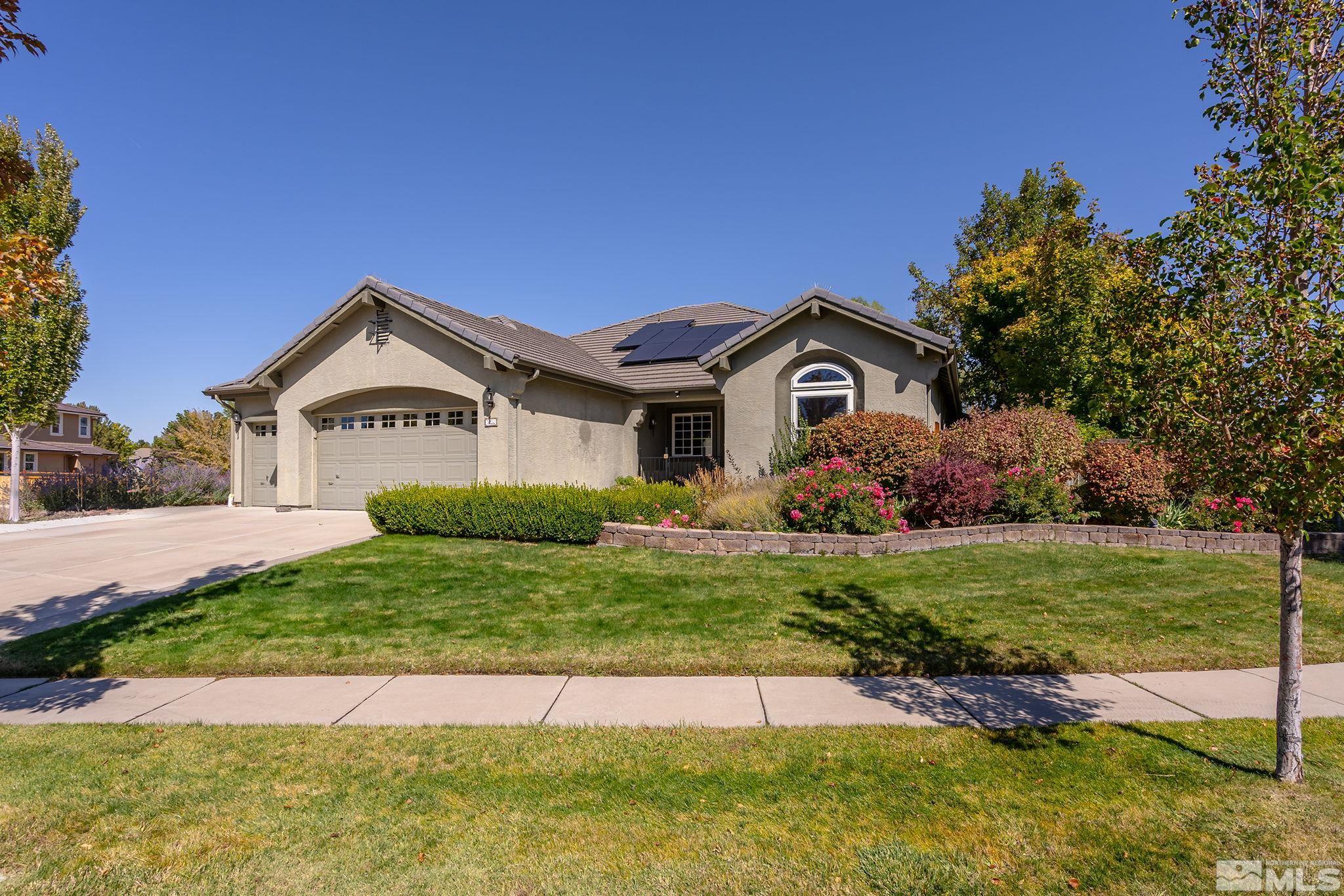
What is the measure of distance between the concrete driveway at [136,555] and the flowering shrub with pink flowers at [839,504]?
794cm

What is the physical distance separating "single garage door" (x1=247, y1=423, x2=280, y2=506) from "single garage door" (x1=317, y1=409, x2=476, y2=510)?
2.24 m

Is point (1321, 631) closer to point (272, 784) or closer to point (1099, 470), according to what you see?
point (1099, 470)

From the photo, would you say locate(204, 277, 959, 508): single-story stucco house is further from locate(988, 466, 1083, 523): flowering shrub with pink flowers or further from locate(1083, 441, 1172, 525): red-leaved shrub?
locate(1083, 441, 1172, 525): red-leaved shrub

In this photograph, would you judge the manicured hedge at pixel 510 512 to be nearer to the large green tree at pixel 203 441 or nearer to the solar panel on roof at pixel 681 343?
the solar panel on roof at pixel 681 343

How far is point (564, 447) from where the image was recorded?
15945 millimetres

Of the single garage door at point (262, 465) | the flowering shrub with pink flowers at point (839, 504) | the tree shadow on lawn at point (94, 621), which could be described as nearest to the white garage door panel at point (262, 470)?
the single garage door at point (262, 465)

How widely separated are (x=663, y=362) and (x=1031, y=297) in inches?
427

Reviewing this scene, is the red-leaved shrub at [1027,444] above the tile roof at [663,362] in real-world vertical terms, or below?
below

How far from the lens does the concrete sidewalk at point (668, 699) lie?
4.66 m

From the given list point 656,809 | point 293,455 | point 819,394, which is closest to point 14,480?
point 293,455

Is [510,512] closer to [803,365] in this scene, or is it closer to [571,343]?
[803,365]

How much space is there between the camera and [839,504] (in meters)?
10.6

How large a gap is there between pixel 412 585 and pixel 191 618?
238 centimetres

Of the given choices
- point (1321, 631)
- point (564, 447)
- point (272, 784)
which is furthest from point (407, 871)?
point (564, 447)
